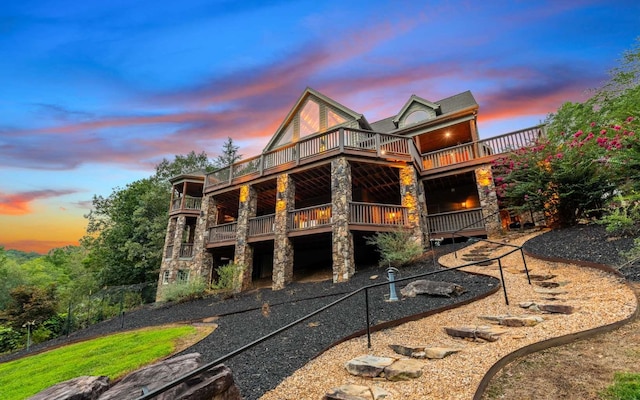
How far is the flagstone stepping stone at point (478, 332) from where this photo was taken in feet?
12.1

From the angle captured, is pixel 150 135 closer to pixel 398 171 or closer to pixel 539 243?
pixel 398 171

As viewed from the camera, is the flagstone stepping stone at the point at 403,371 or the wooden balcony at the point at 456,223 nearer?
the flagstone stepping stone at the point at 403,371

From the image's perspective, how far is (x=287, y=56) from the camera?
13.6m

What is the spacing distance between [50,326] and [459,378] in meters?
21.9

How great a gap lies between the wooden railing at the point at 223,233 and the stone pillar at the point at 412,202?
940 centimetres

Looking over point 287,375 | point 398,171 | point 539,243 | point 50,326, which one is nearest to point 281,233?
point 398,171

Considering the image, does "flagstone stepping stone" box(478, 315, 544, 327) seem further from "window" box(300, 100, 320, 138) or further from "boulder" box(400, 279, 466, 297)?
"window" box(300, 100, 320, 138)

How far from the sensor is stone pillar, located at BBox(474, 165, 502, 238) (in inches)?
474

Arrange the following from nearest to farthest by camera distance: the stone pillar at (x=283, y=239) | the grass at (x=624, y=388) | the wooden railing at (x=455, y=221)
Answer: the grass at (x=624, y=388), the stone pillar at (x=283, y=239), the wooden railing at (x=455, y=221)

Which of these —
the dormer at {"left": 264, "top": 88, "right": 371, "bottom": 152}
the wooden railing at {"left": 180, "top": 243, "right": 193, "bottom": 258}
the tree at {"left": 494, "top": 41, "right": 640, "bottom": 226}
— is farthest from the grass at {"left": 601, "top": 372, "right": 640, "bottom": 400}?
the wooden railing at {"left": 180, "top": 243, "right": 193, "bottom": 258}

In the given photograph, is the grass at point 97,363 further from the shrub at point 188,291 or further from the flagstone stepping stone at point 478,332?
the flagstone stepping stone at point 478,332

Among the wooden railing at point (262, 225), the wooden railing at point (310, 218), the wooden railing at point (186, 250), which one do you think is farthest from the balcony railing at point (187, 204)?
the wooden railing at point (310, 218)

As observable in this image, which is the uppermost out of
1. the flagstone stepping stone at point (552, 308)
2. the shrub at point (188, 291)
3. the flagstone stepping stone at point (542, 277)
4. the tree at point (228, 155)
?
the tree at point (228, 155)

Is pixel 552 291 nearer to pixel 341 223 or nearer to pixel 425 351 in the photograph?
pixel 425 351
